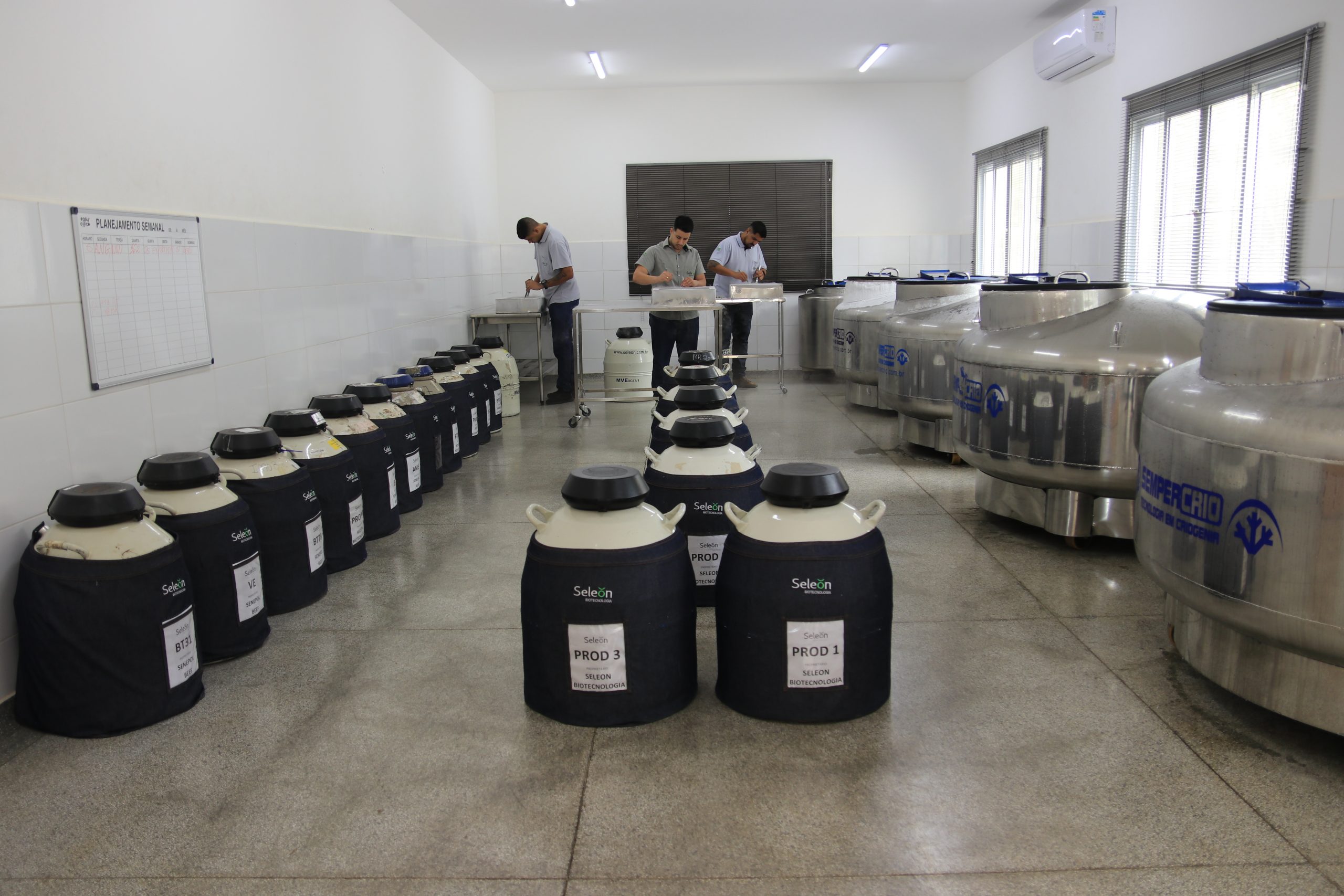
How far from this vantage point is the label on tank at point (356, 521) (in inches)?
137

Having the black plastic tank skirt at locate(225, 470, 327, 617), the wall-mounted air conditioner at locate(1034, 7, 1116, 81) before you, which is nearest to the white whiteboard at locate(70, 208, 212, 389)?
the black plastic tank skirt at locate(225, 470, 327, 617)

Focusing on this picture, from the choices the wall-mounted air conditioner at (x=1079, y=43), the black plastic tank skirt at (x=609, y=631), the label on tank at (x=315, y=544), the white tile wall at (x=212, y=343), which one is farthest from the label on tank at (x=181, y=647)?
the wall-mounted air conditioner at (x=1079, y=43)

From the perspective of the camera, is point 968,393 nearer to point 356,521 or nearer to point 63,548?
point 356,521

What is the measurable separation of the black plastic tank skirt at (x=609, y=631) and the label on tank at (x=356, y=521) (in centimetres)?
142

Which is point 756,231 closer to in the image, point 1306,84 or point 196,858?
point 1306,84

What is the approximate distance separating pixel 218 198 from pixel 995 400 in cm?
304

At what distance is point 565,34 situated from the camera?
284 inches

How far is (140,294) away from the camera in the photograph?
3098 millimetres

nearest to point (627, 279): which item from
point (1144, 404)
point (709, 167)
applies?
point (709, 167)

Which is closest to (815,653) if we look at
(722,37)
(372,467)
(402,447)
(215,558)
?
(215,558)

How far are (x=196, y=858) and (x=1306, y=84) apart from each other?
16.7ft

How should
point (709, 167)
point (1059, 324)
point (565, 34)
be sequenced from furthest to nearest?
point (709, 167), point (565, 34), point (1059, 324)

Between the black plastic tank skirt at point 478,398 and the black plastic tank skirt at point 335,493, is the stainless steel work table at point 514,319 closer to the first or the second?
the black plastic tank skirt at point 478,398

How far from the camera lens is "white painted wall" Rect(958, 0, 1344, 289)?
4262 mm
